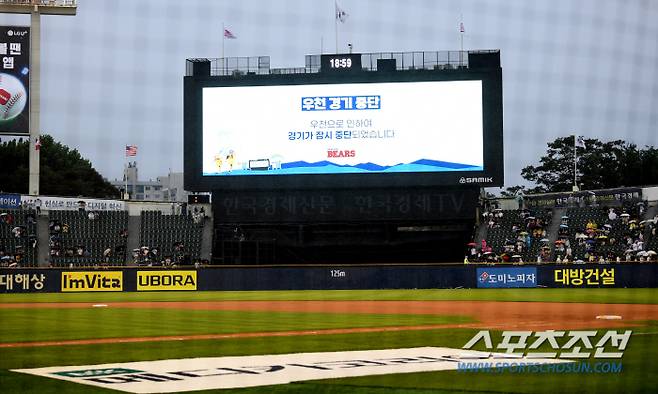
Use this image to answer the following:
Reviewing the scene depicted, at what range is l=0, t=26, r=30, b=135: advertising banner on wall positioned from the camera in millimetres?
36000

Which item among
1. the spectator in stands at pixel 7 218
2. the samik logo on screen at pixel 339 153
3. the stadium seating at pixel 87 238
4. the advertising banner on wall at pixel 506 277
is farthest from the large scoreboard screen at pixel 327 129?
the spectator in stands at pixel 7 218

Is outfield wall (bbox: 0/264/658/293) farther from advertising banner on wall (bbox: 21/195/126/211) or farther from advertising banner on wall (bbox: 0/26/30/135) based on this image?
advertising banner on wall (bbox: 21/195/126/211)

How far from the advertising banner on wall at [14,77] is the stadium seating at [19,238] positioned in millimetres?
4176

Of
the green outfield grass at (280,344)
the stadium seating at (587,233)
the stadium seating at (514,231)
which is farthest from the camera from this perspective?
the stadium seating at (514,231)

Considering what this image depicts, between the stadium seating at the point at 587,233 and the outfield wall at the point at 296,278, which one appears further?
the stadium seating at the point at 587,233

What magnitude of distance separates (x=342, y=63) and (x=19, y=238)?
1457 cm

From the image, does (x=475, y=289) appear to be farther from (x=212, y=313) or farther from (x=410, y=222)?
(x=212, y=313)

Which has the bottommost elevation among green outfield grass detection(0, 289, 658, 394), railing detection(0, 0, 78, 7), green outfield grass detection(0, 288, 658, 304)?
green outfield grass detection(0, 288, 658, 304)

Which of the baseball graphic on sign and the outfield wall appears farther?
the baseball graphic on sign

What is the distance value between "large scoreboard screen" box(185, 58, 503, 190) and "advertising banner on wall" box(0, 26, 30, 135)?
240 inches

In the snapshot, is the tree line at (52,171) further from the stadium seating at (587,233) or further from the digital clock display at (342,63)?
the stadium seating at (587,233)

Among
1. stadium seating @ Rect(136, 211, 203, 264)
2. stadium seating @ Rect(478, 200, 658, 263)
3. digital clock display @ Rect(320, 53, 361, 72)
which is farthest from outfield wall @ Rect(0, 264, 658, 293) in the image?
digital clock display @ Rect(320, 53, 361, 72)

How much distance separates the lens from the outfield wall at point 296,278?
3134 cm

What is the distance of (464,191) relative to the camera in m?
37.1
